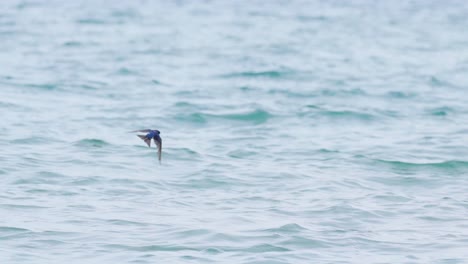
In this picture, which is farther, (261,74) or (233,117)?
(261,74)

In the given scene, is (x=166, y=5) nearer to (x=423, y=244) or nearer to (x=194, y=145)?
(x=194, y=145)

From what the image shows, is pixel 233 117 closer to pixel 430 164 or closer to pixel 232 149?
pixel 232 149

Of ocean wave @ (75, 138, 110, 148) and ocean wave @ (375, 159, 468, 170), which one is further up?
ocean wave @ (75, 138, 110, 148)

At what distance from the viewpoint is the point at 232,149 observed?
44.2 feet

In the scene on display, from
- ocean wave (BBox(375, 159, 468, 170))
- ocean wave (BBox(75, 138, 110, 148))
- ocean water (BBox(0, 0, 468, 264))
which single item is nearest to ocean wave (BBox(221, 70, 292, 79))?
ocean water (BBox(0, 0, 468, 264))

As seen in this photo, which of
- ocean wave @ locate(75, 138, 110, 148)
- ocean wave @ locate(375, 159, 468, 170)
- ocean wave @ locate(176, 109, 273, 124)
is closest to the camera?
ocean wave @ locate(375, 159, 468, 170)

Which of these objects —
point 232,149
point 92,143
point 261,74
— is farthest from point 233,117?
point 261,74

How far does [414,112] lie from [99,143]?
5.87 metres

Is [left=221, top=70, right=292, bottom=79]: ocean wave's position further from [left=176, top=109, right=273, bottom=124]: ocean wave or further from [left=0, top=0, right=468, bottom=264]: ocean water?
[left=176, top=109, right=273, bottom=124]: ocean wave

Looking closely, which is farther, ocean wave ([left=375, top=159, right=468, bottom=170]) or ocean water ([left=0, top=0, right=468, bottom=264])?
ocean wave ([left=375, top=159, right=468, bottom=170])

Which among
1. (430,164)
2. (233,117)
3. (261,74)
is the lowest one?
(430,164)

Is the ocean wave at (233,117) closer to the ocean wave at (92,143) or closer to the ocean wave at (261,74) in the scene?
the ocean wave at (92,143)

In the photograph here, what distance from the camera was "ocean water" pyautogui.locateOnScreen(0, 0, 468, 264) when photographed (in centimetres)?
909

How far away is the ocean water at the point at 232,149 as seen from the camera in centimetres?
909
